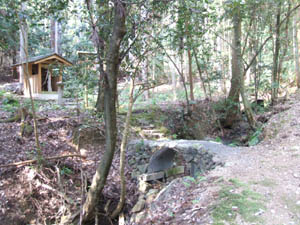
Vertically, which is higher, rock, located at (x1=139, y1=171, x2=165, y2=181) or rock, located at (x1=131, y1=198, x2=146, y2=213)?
rock, located at (x1=139, y1=171, x2=165, y2=181)

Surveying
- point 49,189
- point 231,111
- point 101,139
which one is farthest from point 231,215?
point 231,111

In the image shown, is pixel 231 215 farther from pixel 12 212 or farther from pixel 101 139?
pixel 101 139

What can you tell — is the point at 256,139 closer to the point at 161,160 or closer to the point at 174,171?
the point at 174,171

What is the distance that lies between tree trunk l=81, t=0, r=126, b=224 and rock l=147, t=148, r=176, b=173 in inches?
114

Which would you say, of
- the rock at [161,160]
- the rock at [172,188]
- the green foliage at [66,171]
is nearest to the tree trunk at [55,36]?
the green foliage at [66,171]

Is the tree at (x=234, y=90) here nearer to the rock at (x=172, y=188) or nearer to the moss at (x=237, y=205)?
the rock at (x=172, y=188)

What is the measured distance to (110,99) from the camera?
482 centimetres

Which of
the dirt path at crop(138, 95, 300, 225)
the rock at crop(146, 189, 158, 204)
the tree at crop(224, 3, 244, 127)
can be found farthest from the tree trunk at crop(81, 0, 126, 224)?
the tree at crop(224, 3, 244, 127)

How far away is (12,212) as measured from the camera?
5.99m

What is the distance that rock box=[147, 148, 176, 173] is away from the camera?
7.93m

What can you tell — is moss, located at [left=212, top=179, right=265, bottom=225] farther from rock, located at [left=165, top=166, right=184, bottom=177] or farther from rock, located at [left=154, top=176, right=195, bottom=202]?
rock, located at [left=165, top=166, right=184, bottom=177]

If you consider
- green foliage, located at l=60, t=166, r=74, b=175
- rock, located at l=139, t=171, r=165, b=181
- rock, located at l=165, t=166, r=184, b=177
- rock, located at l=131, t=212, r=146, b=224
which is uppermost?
green foliage, located at l=60, t=166, r=74, b=175

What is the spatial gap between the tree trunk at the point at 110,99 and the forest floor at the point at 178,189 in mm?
679

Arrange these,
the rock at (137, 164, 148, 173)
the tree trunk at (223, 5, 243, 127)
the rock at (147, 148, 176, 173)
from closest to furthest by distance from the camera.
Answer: the rock at (147, 148, 176, 173) → the rock at (137, 164, 148, 173) → the tree trunk at (223, 5, 243, 127)
